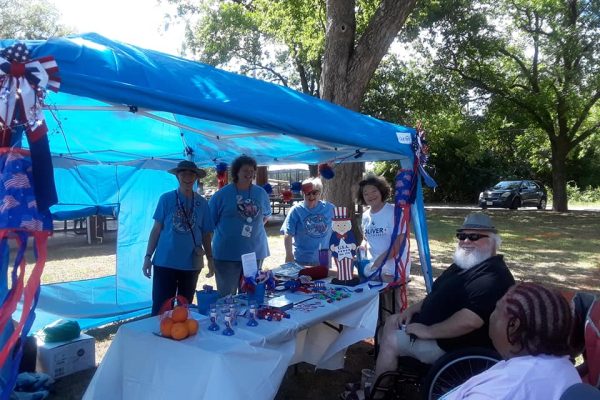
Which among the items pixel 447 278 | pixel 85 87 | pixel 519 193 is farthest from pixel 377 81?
pixel 85 87

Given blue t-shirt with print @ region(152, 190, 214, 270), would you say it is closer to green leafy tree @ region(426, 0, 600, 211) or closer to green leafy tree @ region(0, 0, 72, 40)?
green leafy tree @ region(426, 0, 600, 211)

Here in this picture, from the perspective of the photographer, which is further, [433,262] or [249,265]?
[433,262]

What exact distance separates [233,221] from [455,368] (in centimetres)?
201

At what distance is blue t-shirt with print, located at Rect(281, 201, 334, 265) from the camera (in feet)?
13.4

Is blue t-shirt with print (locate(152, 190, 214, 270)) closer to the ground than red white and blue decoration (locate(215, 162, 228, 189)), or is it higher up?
closer to the ground

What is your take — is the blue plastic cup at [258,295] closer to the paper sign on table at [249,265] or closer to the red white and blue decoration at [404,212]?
the paper sign on table at [249,265]

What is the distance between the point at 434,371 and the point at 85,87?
6.88 ft

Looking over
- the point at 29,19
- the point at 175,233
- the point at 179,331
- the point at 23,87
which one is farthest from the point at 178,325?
the point at 29,19

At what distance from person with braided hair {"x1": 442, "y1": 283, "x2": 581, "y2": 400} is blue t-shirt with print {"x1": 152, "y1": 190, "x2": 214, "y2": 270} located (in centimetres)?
233

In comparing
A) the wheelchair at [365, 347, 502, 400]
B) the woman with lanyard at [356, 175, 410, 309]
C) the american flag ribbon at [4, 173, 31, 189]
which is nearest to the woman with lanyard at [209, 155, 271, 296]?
the woman with lanyard at [356, 175, 410, 309]

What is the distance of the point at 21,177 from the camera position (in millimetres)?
1790

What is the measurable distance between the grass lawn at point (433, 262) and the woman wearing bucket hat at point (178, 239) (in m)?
0.90

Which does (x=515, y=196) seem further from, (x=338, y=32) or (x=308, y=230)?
(x=308, y=230)

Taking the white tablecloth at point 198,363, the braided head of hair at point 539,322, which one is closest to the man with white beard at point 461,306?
the white tablecloth at point 198,363
